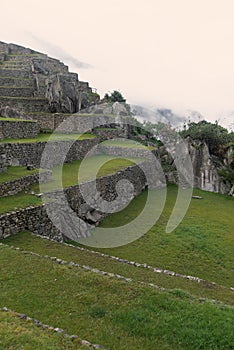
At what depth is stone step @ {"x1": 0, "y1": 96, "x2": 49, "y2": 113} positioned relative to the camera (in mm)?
26453

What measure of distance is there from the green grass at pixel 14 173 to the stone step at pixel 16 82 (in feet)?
57.6

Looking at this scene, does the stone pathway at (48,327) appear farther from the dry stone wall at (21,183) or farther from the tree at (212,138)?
the tree at (212,138)

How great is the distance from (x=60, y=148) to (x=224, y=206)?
11.3m

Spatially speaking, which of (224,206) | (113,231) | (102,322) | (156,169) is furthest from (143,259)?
(156,169)

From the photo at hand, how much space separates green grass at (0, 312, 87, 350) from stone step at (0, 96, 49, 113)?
72.7 feet

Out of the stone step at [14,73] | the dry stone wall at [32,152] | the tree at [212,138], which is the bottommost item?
the dry stone wall at [32,152]

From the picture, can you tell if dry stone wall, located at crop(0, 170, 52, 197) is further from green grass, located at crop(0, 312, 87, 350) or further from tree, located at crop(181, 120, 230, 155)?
tree, located at crop(181, 120, 230, 155)

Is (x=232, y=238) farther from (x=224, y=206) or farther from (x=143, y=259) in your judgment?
(x=224, y=206)

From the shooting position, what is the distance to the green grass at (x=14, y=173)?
46.4ft

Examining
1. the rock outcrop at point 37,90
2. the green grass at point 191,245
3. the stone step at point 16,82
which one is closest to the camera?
the green grass at point 191,245

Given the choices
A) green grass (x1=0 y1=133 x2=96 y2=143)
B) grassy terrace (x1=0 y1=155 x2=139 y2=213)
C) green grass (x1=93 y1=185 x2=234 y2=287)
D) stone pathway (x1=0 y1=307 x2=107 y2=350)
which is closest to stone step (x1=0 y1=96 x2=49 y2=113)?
green grass (x1=0 y1=133 x2=96 y2=143)

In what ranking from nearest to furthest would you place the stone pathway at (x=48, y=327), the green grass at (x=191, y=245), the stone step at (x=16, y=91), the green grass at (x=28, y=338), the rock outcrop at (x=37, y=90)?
the green grass at (x=28, y=338), the stone pathway at (x=48, y=327), the green grass at (x=191, y=245), the rock outcrop at (x=37, y=90), the stone step at (x=16, y=91)

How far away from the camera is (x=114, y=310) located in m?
7.16

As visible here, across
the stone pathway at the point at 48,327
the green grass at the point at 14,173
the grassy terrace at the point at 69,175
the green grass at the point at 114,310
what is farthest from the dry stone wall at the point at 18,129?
the stone pathway at the point at 48,327
